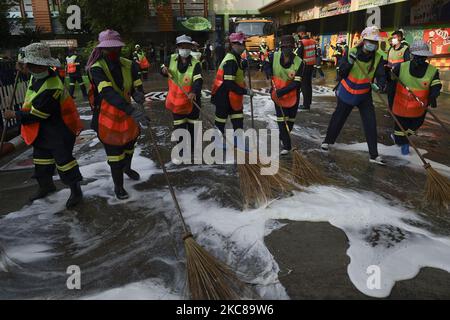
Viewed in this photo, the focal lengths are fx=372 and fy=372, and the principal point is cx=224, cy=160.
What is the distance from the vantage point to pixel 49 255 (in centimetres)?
304

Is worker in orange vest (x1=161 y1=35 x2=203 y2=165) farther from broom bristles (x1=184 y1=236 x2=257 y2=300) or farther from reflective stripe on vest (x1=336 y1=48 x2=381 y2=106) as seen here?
broom bristles (x1=184 y1=236 x2=257 y2=300)

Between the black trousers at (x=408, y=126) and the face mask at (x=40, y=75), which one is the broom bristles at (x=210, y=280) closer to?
the face mask at (x=40, y=75)

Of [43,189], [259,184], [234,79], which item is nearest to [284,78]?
[234,79]

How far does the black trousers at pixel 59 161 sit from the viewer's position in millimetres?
3744

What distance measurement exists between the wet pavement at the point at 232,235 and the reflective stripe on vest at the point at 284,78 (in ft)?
3.19

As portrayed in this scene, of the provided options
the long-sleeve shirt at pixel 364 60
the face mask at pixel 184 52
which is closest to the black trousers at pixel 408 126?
the long-sleeve shirt at pixel 364 60

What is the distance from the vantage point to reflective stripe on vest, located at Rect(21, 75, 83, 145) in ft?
11.6

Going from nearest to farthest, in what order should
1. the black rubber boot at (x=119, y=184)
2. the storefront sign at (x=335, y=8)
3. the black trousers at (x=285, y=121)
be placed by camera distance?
the black rubber boot at (x=119, y=184), the black trousers at (x=285, y=121), the storefront sign at (x=335, y=8)

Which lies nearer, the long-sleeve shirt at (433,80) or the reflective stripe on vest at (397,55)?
the long-sleeve shirt at (433,80)

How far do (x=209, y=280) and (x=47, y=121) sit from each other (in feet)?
7.85

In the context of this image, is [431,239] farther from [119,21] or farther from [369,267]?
[119,21]
